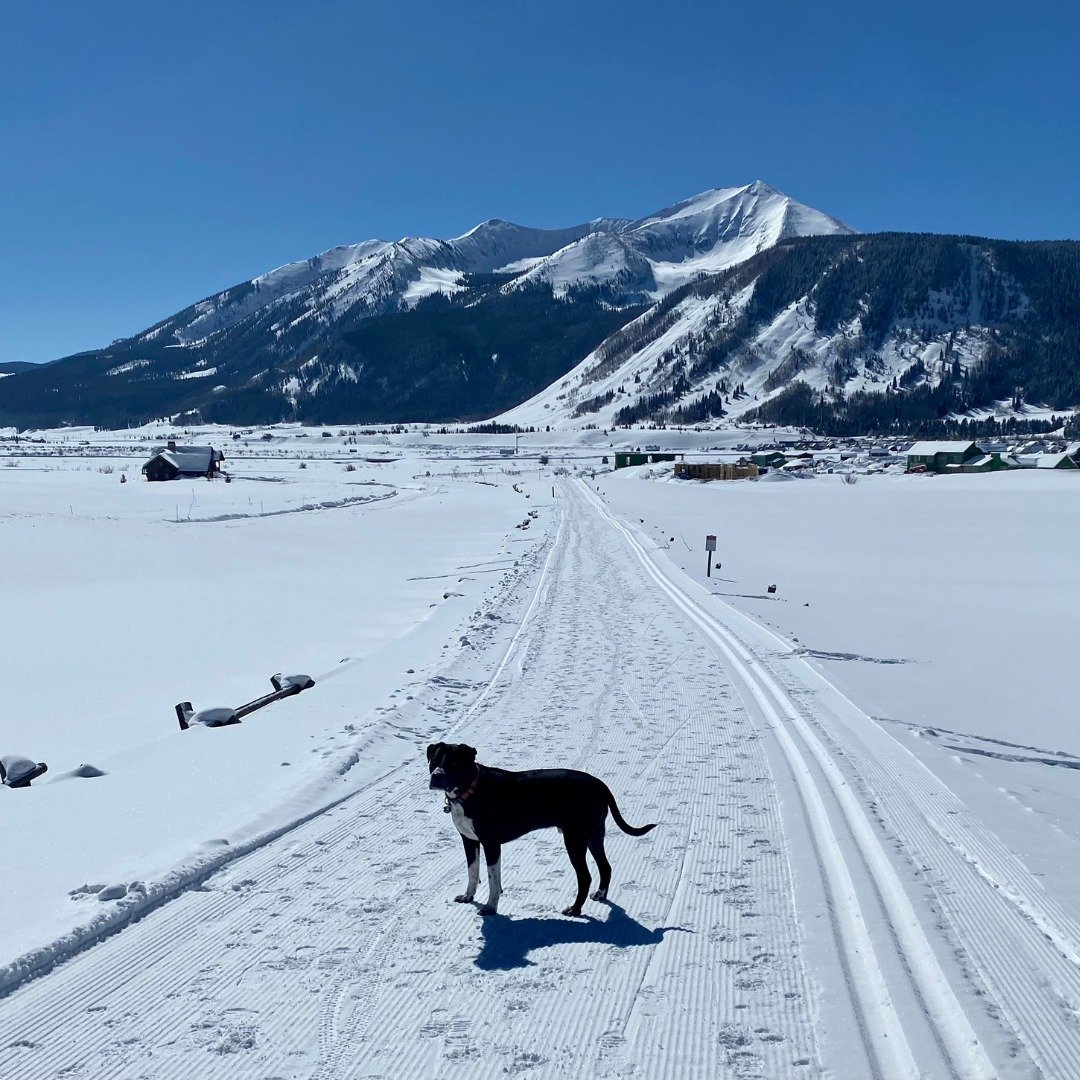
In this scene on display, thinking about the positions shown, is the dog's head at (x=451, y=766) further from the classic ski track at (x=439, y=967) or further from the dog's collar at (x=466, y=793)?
the classic ski track at (x=439, y=967)

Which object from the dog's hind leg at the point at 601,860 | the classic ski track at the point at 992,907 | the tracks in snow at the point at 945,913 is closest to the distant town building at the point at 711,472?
the tracks in snow at the point at 945,913

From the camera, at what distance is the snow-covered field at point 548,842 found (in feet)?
14.4

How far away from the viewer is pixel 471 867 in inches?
221

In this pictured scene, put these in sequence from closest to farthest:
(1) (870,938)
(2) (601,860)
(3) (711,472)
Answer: (1) (870,938) < (2) (601,860) < (3) (711,472)

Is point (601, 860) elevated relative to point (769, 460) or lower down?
lower down

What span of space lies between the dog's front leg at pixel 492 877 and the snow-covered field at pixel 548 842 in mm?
147

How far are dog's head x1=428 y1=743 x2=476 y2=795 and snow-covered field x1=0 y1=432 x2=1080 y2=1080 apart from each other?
105cm

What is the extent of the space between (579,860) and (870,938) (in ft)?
6.01

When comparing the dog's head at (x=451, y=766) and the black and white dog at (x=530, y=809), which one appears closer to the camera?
the dog's head at (x=451, y=766)

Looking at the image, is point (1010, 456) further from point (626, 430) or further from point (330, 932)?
point (330, 932)

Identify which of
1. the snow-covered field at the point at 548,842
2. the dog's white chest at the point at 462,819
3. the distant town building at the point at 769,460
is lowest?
the snow-covered field at the point at 548,842

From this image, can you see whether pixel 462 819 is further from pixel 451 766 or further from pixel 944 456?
pixel 944 456

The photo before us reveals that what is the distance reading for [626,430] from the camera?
7667 inches

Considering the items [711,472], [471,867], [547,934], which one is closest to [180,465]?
[711,472]
